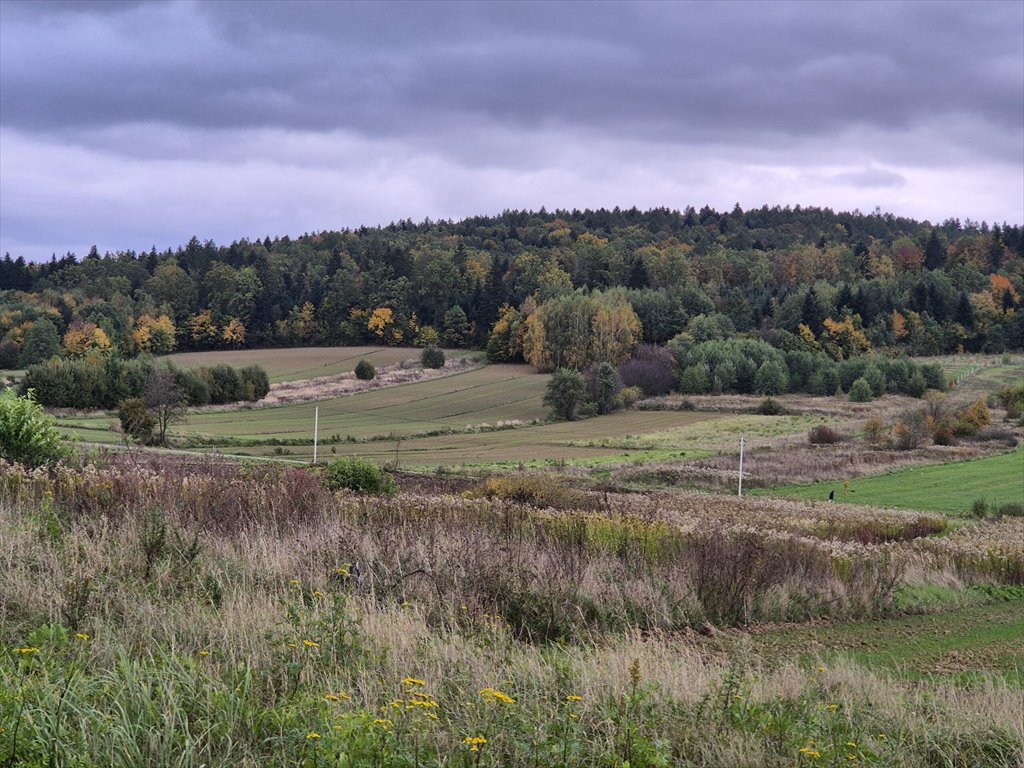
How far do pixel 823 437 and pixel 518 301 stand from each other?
219 ft

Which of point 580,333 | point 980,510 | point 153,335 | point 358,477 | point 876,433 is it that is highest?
point 580,333

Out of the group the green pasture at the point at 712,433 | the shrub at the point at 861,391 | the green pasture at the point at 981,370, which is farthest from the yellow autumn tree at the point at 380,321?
the green pasture at the point at 981,370

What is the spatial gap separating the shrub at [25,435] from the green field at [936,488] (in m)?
33.1

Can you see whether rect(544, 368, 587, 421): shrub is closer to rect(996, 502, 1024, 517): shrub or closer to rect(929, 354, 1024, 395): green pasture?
rect(929, 354, 1024, 395): green pasture

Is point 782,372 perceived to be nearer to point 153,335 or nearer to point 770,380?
point 770,380

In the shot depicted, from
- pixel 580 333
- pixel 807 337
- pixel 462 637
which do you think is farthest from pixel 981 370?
pixel 462 637

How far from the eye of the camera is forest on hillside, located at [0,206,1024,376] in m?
110

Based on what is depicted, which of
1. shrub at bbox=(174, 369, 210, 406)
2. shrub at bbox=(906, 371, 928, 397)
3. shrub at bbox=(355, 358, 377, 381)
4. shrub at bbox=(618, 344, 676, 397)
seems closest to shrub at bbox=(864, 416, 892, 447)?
shrub at bbox=(618, 344, 676, 397)

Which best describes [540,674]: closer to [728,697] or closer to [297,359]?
[728,697]

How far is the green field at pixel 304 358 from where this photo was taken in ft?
340

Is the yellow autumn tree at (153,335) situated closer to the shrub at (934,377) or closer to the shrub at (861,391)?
the shrub at (861,391)

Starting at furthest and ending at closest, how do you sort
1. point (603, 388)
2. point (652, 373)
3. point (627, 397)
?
point (652, 373) < point (627, 397) < point (603, 388)

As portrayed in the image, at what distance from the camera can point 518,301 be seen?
128m

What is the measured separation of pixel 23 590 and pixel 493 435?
65681 mm
